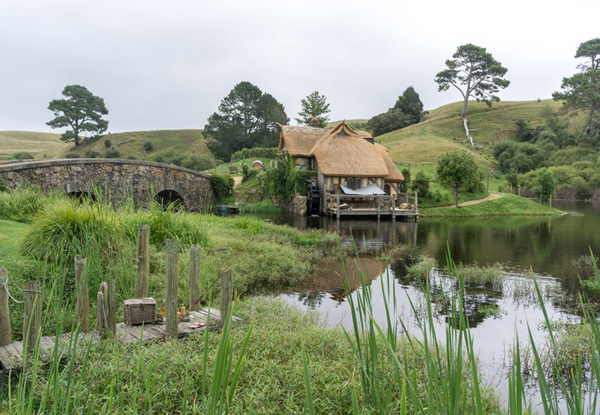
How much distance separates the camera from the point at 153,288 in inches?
274

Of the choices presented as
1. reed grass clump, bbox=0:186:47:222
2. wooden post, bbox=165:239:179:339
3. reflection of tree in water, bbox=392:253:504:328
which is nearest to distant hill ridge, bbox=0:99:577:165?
reflection of tree in water, bbox=392:253:504:328

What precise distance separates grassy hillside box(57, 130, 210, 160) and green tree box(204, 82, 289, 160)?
11.3 feet

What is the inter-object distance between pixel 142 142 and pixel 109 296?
5949 cm

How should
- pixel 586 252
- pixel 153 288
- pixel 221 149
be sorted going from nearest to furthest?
pixel 153 288
pixel 586 252
pixel 221 149

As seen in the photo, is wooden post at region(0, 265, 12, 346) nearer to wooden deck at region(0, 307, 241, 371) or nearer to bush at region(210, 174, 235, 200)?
wooden deck at region(0, 307, 241, 371)

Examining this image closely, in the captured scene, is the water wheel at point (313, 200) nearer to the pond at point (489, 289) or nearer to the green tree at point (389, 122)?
the pond at point (489, 289)

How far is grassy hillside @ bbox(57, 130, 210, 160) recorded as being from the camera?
5419 centimetres

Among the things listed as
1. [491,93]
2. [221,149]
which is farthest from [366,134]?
[491,93]

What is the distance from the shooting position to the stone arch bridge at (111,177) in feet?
47.2

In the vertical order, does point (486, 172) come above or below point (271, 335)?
above

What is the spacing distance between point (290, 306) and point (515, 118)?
69.6m

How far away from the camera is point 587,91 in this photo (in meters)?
52.6

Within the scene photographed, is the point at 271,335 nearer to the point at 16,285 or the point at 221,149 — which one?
the point at 16,285

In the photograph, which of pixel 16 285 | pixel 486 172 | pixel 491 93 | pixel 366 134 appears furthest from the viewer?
pixel 491 93
